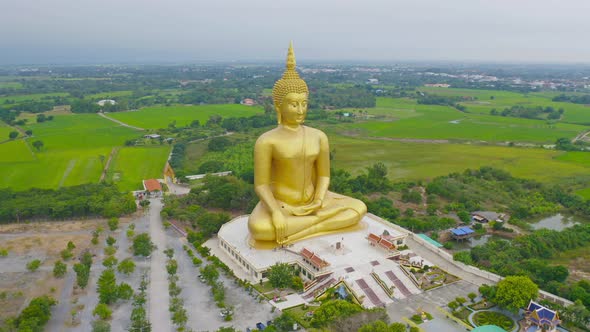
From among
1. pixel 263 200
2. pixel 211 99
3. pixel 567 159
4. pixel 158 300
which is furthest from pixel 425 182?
pixel 211 99

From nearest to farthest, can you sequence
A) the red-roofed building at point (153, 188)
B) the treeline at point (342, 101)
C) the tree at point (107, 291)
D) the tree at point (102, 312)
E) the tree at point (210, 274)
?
1. the tree at point (102, 312)
2. the tree at point (107, 291)
3. the tree at point (210, 274)
4. the red-roofed building at point (153, 188)
5. the treeline at point (342, 101)

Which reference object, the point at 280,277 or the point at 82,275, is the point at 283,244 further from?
the point at 82,275

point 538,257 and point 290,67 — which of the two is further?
point 538,257

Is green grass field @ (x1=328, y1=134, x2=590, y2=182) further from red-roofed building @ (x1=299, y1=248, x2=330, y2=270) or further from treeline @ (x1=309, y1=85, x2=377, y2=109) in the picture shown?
treeline @ (x1=309, y1=85, x2=377, y2=109)

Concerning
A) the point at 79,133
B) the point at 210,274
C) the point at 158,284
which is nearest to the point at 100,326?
the point at 158,284

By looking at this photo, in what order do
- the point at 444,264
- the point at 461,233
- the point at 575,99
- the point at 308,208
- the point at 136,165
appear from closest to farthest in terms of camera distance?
the point at 308,208
the point at 444,264
the point at 461,233
the point at 136,165
the point at 575,99

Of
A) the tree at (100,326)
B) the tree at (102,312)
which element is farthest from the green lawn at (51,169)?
the tree at (100,326)

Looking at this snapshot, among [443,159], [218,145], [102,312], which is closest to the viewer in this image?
[102,312]

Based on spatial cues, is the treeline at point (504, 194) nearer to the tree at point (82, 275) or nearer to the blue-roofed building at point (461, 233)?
the blue-roofed building at point (461, 233)
